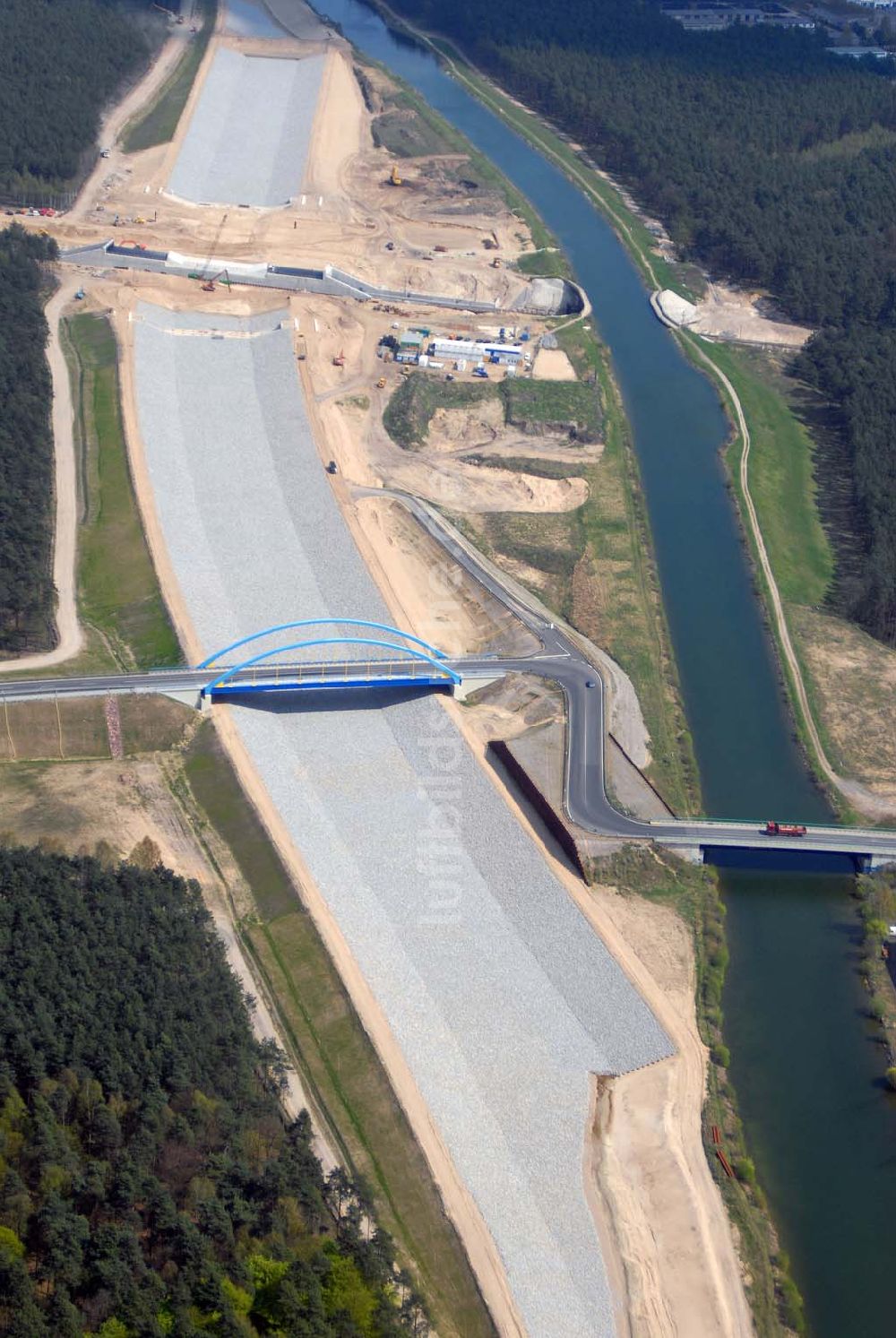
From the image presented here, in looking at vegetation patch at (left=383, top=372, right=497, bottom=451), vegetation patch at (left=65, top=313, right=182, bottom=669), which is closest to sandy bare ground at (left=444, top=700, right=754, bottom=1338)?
vegetation patch at (left=65, top=313, right=182, bottom=669)

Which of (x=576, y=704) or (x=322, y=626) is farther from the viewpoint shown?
(x=322, y=626)

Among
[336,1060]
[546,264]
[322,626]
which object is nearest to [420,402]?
[322,626]

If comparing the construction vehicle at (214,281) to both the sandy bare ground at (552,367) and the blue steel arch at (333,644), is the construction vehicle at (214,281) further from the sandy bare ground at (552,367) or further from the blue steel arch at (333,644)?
the blue steel arch at (333,644)

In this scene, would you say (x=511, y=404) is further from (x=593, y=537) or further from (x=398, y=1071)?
(x=398, y=1071)

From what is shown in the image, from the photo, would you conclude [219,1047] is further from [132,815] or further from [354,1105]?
[132,815]

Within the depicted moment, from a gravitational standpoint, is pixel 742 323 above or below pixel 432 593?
above

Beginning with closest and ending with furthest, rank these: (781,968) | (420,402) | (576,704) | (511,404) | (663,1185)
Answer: (663,1185)
(781,968)
(576,704)
(420,402)
(511,404)

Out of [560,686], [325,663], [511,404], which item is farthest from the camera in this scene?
[511,404]

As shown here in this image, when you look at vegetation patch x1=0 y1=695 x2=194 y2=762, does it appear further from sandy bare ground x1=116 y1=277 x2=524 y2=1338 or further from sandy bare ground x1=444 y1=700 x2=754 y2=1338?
sandy bare ground x1=444 y1=700 x2=754 y2=1338

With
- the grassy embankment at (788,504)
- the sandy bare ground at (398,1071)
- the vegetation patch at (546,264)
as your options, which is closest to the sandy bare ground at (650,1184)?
the sandy bare ground at (398,1071)
